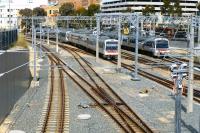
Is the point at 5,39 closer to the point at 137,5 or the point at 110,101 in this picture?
the point at 110,101

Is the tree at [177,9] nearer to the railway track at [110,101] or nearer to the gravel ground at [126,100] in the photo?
the railway track at [110,101]

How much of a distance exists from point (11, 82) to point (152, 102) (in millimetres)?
8196

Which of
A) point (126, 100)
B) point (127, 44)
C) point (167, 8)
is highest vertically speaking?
point (167, 8)

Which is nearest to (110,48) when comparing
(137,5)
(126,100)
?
(126,100)

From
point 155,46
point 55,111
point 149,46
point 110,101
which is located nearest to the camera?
point 55,111

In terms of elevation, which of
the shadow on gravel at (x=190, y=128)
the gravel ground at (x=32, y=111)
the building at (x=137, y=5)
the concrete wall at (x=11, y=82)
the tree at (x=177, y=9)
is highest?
the building at (x=137, y=5)

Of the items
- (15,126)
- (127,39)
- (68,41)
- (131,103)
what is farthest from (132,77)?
(68,41)

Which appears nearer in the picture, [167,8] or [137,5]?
[167,8]

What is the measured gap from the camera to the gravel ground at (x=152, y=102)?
2122 centimetres

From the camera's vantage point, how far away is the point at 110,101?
2666 cm

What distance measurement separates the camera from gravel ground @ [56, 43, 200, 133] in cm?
2122

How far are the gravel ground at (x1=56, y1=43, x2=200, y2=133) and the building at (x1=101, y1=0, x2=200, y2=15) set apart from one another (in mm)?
115915

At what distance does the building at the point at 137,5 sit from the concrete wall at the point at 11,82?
123055mm

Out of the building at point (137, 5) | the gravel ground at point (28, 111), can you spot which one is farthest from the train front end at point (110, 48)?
the building at point (137, 5)
